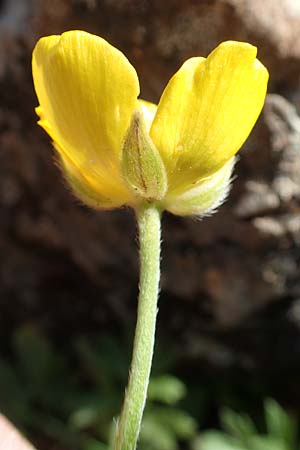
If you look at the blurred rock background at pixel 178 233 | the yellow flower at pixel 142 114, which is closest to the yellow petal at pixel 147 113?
the yellow flower at pixel 142 114

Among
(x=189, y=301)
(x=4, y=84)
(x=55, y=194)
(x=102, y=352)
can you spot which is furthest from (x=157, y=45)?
(x=102, y=352)

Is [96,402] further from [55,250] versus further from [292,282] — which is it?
[292,282]

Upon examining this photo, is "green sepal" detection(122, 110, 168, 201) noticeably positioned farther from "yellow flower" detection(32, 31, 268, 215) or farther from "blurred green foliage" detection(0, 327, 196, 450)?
"blurred green foliage" detection(0, 327, 196, 450)

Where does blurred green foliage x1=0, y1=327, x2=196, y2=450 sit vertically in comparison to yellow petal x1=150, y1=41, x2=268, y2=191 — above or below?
below

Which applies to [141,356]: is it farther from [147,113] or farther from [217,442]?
[217,442]

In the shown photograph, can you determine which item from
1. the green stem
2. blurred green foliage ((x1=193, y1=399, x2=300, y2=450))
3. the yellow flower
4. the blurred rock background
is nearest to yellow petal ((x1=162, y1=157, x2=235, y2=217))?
the yellow flower

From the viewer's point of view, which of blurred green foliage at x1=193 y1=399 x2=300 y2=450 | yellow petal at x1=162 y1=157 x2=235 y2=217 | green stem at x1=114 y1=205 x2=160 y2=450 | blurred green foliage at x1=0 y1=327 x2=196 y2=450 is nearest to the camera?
green stem at x1=114 y1=205 x2=160 y2=450
